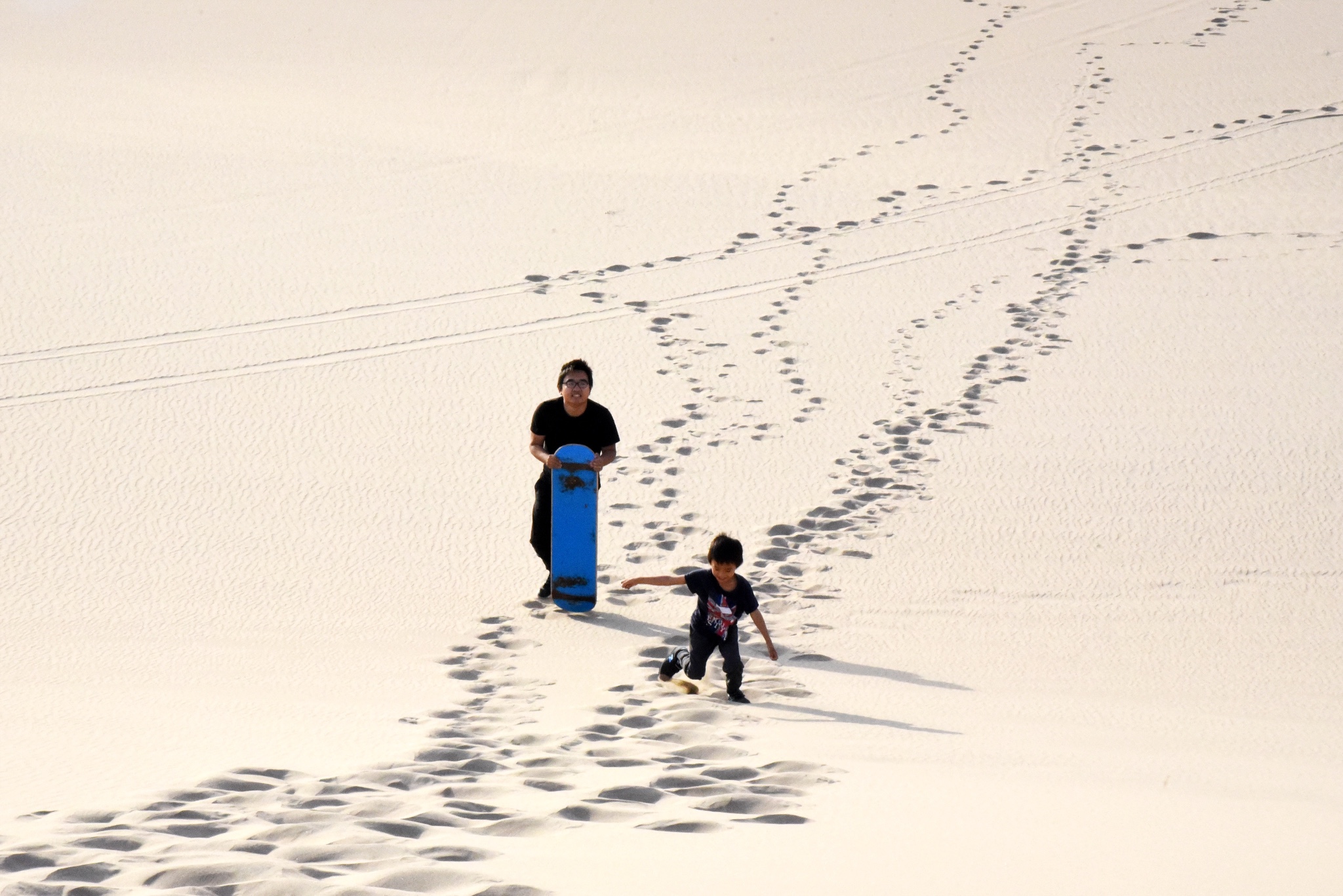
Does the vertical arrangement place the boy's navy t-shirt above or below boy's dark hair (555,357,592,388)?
below

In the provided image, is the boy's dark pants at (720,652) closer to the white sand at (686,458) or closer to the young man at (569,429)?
the white sand at (686,458)

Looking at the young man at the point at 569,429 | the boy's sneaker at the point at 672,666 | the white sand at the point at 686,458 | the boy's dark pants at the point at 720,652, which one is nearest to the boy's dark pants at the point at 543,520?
the young man at the point at 569,429

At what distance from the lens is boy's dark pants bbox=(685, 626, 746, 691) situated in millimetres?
5180

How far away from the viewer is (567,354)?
9.34m

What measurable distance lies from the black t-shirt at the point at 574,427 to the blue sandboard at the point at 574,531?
91 millimetres

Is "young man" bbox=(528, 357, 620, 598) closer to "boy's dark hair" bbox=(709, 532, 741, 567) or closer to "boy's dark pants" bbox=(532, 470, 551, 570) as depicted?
"boy's dark pants" bbox=(532, 470, 551, 570)

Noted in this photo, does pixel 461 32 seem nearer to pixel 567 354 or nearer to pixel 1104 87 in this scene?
pixel 1104 87

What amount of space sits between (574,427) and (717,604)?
4.61ft

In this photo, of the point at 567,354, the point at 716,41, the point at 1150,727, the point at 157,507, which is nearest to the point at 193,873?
the point at 1150,727

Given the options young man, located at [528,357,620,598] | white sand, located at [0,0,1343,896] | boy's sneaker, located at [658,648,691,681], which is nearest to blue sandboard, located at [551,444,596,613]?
young man, located at [528,357,620,598]

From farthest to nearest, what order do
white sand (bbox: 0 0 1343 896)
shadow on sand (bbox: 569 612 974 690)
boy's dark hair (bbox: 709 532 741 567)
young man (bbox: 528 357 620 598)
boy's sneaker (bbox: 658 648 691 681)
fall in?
young man (bbox: 528 357 620 598)
shadow on sand (bbox: 569 612 974 690)
boy's sneaker (bbox: 658 648 691 681)
boy's dark hair (bbox: 709 532 741 567)
white sand (bbox: 0 0 1343 896)

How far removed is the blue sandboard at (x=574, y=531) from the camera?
6180 mm

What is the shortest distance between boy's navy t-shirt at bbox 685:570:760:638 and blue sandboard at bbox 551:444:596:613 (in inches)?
41.3

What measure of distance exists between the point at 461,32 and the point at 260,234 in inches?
265
